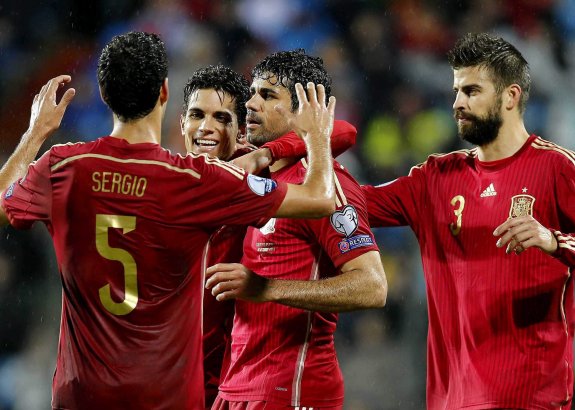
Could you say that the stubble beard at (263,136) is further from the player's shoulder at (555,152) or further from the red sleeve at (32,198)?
the red sleeve at (32,198)

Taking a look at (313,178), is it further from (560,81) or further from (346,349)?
(560,81)

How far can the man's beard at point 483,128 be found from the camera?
11.9 ft

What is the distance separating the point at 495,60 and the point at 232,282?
1610 mm

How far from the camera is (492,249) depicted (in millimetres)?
3498

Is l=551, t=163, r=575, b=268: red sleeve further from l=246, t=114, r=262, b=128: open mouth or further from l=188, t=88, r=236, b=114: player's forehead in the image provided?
l=188, t=88, r=236, b=114: player's forehead

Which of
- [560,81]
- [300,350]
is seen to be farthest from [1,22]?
[300,350]

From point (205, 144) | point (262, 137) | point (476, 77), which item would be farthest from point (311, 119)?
point (205, 144)

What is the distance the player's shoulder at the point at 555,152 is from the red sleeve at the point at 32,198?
1.98 metres

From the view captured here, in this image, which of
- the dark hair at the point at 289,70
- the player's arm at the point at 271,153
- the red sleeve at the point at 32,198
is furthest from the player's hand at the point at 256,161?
the red sleeve at the point at 32,198

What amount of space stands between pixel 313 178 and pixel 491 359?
3.94ft

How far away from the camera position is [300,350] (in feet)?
10.6

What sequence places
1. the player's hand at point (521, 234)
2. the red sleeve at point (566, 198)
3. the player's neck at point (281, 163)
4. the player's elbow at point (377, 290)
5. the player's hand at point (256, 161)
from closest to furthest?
the player's hand at point (521, 234) < the player's elbow at point (377, 290) < the player's hand at point (256, 161) < the red sleeve at point (566, 198) < the player's neck at point (281, 163)

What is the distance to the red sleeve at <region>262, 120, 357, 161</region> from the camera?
3361 millimetres

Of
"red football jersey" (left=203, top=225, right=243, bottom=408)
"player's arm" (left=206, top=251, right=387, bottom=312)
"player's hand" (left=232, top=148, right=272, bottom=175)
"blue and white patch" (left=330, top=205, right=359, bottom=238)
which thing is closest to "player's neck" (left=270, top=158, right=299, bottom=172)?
"player's hand" (left=232, top=148, right=272, bottom=175)
